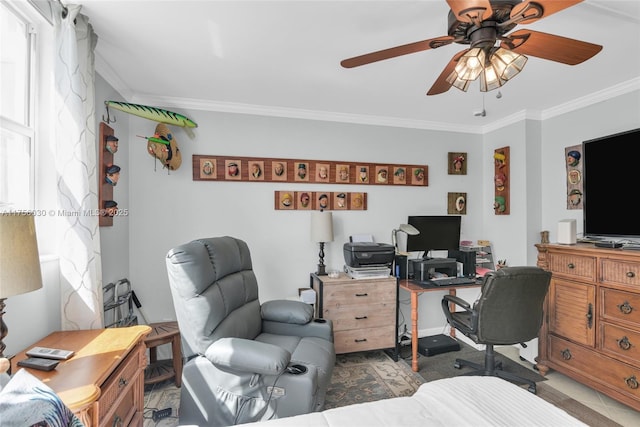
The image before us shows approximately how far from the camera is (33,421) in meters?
0.68

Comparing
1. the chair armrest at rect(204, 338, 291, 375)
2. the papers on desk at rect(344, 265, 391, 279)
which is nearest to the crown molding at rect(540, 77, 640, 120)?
A: the papers on desk at rect(344, 265, 391, 279)

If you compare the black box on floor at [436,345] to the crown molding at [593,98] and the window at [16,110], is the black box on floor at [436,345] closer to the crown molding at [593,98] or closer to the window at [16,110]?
the crown molding at [593,98]

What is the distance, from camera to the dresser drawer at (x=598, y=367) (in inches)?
81.7

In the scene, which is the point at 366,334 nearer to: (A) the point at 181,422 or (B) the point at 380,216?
(B) the point at 380,216

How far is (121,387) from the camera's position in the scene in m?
1.37

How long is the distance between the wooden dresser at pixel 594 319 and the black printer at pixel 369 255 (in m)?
1.30

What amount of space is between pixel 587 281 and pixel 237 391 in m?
2.59

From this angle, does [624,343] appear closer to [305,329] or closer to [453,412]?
[453,412]

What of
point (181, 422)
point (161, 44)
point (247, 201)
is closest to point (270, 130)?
point (247, 201)

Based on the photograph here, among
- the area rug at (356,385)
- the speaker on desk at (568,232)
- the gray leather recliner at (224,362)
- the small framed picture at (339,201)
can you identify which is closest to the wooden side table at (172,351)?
the area rug at (356,385)

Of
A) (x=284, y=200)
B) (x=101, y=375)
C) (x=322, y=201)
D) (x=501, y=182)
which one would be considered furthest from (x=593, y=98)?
(x=101, y=375)

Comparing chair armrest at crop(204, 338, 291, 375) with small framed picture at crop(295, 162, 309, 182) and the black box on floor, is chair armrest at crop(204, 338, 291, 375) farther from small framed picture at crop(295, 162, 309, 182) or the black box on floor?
the black box on floor

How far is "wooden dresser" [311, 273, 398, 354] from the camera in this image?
2.77 metres

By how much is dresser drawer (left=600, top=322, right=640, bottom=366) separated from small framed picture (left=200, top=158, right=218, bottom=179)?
11.0 ft
